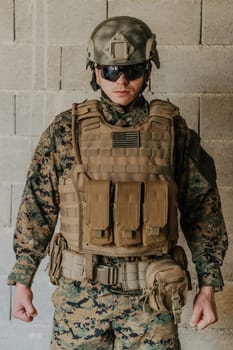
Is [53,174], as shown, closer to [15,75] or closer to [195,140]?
[195,140]

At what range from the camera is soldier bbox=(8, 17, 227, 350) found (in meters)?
1.42

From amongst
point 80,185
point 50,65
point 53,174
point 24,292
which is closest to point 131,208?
point 80,185

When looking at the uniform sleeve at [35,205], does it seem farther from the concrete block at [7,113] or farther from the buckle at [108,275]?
the concrete block at [7,113]

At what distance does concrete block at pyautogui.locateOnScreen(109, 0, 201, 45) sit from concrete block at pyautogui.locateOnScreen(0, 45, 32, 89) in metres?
0.35

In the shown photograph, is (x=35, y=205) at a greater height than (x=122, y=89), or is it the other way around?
(x=122, y=89)

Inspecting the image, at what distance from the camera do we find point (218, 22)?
201 centimetres

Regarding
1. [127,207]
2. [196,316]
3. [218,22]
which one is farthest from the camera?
[218,22]

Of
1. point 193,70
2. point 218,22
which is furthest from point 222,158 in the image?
point 218,22

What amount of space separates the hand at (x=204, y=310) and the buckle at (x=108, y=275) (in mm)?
223

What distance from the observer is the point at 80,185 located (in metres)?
1.45

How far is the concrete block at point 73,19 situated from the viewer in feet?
6.64

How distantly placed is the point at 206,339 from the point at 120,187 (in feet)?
3.31

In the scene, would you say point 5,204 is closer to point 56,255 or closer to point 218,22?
point 56,255

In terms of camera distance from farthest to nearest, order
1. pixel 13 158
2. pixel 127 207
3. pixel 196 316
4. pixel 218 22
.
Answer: pixel 13 158 → pixel 218 22 → pixel 196 316 → pixel 127 207
